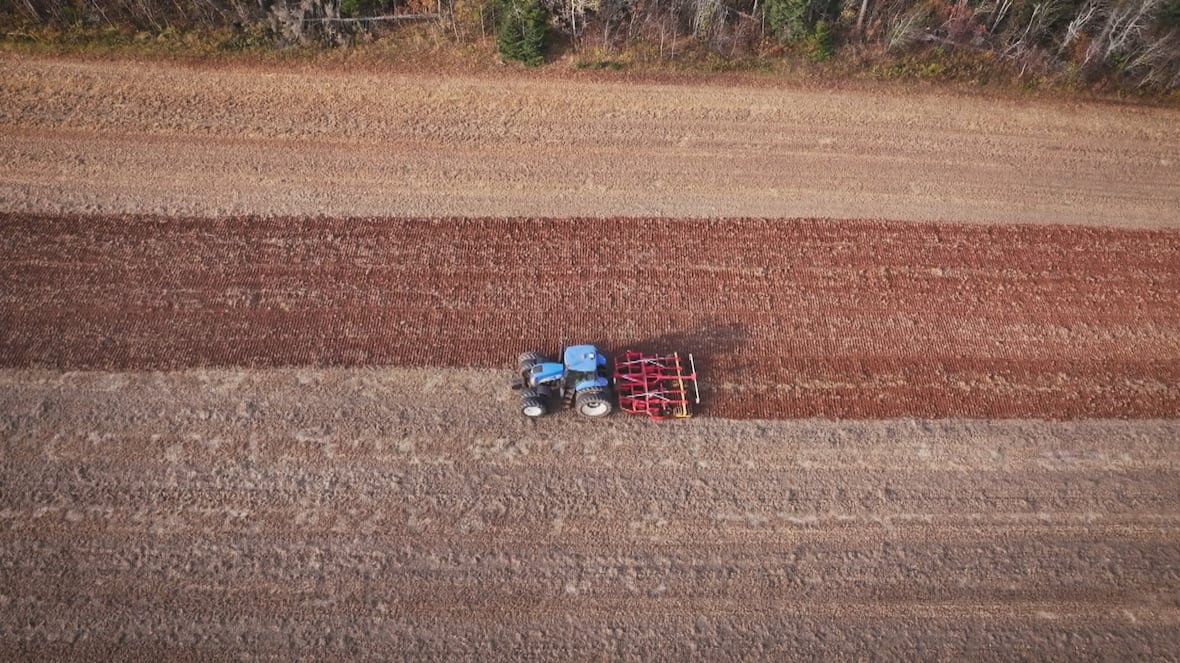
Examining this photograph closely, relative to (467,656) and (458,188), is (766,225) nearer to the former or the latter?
(458,188)

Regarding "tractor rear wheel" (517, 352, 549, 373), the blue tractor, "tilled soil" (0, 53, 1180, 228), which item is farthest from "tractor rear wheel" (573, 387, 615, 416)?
"tilled soil" (0, 53, 1180, 228)

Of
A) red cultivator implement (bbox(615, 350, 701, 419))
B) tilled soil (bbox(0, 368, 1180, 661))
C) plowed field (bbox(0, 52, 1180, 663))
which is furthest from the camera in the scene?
red cultivator implement (bbox(615, 350, 701, 419))

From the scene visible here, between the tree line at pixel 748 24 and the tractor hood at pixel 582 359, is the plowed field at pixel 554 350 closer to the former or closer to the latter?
the tractor hood at pixel 582 359

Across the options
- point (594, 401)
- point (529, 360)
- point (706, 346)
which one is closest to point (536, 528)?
point (594, 401)

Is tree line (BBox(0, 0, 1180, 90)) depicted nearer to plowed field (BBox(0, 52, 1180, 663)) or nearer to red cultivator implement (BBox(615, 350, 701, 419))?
plowed field (BBox(0, 52, 1180, 663))

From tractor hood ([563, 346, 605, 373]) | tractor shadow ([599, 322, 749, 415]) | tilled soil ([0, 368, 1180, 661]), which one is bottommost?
tilled soil ([0, 368, 1180, 661])

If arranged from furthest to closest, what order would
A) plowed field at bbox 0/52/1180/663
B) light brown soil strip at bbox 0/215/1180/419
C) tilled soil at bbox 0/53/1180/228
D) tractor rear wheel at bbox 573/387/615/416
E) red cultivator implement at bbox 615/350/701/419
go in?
tilled soil at bbox 0/53/1180/228
light brown soil strip at bbox 0/215/1180/419
red cultivator implement at bbox 615/350/701/419
tractor rear wheel at bbox 573/387/615/416
plowed field at bbox 0/52/1180/663

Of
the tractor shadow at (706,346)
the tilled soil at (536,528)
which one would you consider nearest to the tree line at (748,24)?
the tractor shadow at (706,346)
